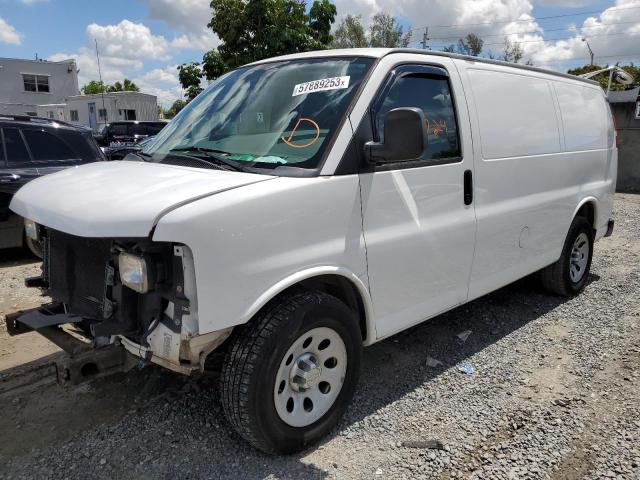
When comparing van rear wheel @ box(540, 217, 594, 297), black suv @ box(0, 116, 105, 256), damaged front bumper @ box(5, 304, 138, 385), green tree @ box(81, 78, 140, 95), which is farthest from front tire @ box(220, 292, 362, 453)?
green tree @ box(81, 78, 140, 95)

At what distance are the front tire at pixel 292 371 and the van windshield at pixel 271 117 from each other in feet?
2.56

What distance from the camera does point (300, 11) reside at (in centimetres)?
1488

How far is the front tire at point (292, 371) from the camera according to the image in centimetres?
258

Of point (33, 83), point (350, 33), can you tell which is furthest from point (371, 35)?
point (33, 83)

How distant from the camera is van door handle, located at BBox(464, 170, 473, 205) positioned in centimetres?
361

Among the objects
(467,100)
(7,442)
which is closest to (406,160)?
(467,100)

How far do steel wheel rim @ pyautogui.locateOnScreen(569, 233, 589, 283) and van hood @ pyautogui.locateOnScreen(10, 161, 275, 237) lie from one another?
13.2 feet

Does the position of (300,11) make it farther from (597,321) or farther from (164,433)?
(164,433)

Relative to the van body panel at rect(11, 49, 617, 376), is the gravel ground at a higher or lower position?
lower

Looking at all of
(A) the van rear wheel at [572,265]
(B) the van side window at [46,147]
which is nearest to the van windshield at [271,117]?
(A) the van rear wheel at [572,265]

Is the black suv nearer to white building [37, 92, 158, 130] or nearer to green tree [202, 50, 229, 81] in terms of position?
green tree [202, 50, 229, 81]

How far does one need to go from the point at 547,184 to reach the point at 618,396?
5.97 ft

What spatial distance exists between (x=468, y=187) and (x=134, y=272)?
2313 mm

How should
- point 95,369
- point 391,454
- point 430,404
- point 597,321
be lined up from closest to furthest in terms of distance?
point 95,369
point 391,454
point 430,404
point 597,321
